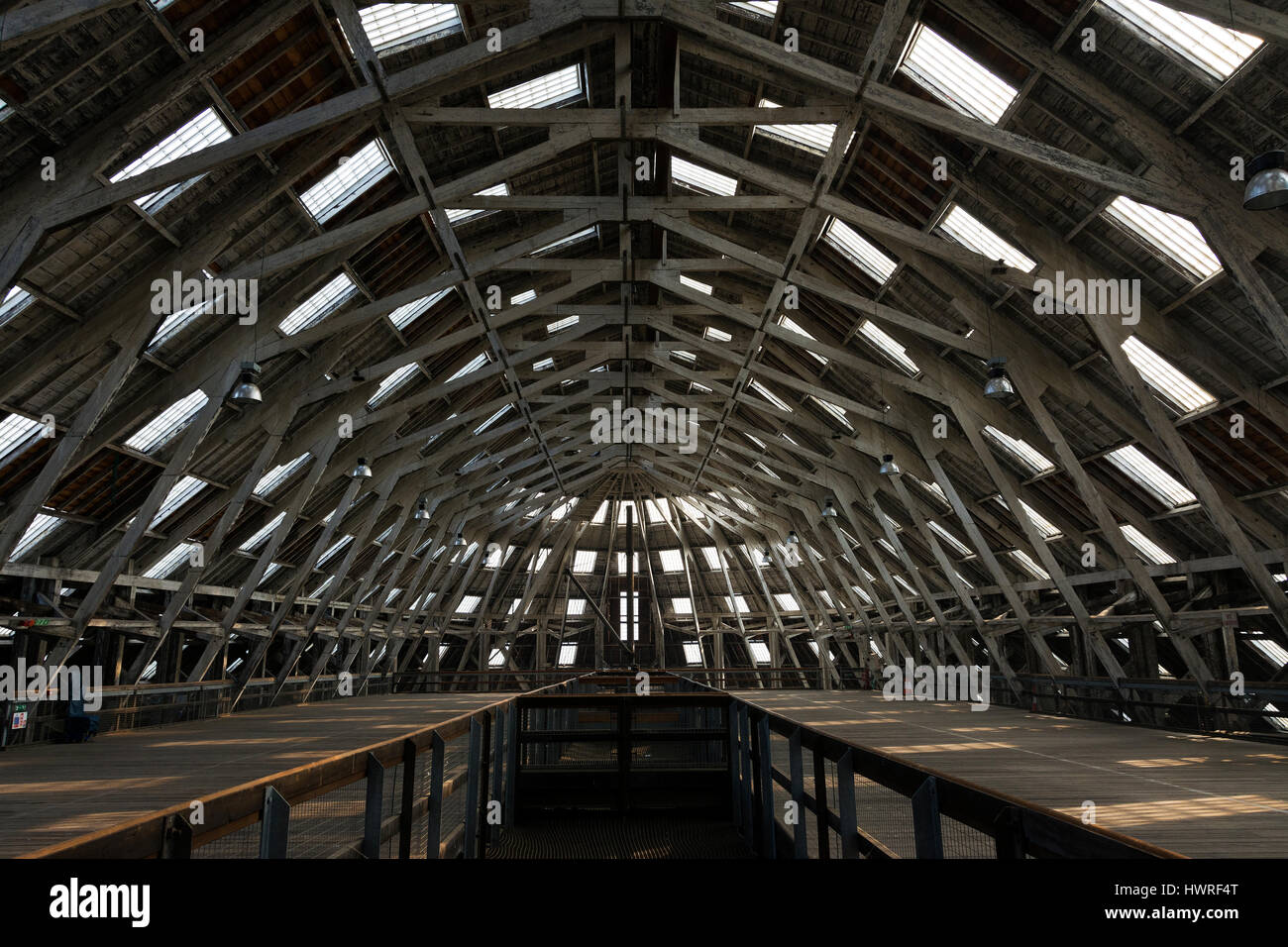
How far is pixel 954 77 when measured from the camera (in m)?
Result: 10.1

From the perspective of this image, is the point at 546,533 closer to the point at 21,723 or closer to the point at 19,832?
the point at 21,723

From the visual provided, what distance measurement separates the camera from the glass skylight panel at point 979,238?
1163 centimetres

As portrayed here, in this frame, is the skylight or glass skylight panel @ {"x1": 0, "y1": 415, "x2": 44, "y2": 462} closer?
glass skylight panel @ {"x1": 0, "y1": 415, "x2": 44, "y2": 462}

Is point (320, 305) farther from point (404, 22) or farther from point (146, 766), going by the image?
point (146, 766)

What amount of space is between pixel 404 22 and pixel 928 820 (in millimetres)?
10763

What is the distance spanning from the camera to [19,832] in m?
4.28

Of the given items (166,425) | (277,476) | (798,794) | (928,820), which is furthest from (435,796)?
(277,476)

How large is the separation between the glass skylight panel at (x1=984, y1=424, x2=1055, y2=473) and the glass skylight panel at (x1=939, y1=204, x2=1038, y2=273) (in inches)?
179

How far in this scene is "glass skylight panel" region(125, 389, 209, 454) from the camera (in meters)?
13.2

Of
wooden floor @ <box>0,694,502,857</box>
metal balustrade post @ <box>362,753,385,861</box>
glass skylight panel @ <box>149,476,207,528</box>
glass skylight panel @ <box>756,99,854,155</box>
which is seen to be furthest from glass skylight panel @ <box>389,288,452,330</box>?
metal balustrade post @ <box>362,753,385,861</box>

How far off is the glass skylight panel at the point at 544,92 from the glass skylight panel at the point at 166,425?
7046 mm

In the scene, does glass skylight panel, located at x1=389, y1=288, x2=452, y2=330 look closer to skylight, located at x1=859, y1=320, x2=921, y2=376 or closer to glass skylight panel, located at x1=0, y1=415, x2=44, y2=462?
glass skylight panel, located at x1=0, y1=415, x2=44, y2=462

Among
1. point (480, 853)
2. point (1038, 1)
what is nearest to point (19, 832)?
point (480, 853)

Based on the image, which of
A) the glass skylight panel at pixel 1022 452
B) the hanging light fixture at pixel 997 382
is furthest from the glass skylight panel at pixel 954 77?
the glass skylight panel at pixel 1022 452
